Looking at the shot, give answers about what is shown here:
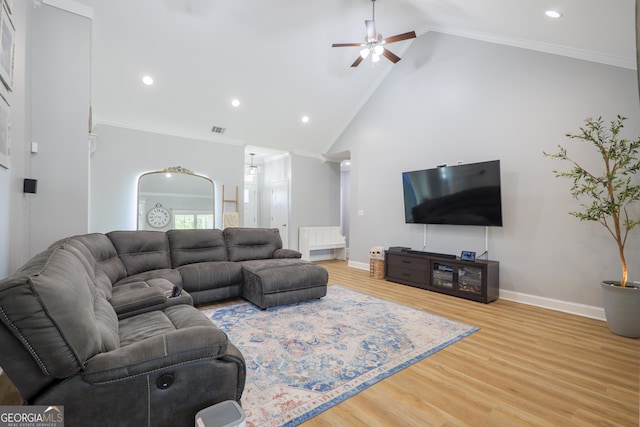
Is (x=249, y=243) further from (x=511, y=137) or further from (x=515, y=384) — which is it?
(x=511, y=137)

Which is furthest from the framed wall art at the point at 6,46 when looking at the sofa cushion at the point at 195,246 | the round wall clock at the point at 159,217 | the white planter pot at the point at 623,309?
the white planter pot at the point at 623,309

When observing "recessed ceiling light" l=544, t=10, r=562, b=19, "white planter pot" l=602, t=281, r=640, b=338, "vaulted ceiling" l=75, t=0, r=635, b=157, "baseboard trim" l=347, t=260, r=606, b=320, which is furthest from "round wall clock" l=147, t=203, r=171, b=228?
"white planter pot" l=602, t=281, r=640, b=338

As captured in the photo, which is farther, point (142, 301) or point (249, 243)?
point (249, 243)

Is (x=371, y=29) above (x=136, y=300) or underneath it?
above

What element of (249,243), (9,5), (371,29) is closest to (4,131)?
(9,5)

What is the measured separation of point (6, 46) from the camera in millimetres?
2174

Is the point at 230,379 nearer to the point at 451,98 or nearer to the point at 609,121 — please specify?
the point at 609,121

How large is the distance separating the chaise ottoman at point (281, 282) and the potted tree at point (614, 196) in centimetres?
303

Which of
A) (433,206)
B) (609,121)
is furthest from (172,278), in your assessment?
(609,121)

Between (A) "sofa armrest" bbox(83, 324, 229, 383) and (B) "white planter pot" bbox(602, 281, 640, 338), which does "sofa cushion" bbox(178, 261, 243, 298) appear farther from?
(B) "white planter pot" bbox(602, 281, 640, 338)

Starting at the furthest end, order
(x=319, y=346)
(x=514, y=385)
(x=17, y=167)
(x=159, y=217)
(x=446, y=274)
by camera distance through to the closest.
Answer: (x=159, y=217), (x=446, y=274), (x=17, y=167), (x=319, y=346), (x=514, y=385)

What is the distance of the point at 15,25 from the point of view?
2.46 meters

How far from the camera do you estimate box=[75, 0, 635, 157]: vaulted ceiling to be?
3.21 m

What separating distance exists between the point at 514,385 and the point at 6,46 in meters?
4.49
